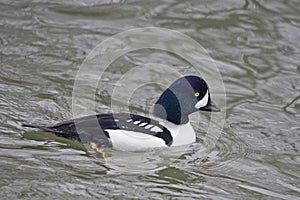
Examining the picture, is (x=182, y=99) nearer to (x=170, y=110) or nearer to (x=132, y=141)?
(x=170, y=110)

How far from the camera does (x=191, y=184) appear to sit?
6977 mm

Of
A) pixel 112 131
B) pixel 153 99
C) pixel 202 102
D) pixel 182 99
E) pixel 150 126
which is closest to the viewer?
pixel 112 131

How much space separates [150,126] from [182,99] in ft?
1.45

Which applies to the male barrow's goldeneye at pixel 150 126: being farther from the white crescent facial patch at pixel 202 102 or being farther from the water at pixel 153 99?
the water at pixel 153 99

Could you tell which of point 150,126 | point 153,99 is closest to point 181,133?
point 150,126

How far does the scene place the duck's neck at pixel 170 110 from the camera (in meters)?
7.61

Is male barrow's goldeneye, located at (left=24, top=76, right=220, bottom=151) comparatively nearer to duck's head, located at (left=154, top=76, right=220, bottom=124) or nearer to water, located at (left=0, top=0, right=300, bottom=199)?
duck's head, located at (left=154, top=76, right=220, bottom=124)

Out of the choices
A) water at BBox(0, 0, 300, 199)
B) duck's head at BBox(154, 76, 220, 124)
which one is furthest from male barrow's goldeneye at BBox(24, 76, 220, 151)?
water at BBox(0, 0, 300, 199)

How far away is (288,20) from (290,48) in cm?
73

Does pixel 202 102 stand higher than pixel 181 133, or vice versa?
pixel 202 102

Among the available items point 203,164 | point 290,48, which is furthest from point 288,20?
point 203,164

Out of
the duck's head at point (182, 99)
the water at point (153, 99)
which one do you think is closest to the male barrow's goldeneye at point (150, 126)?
the duck's head at point (182, 99)

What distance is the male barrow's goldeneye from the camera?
7387 mm

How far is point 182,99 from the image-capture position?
7617 millimetres
